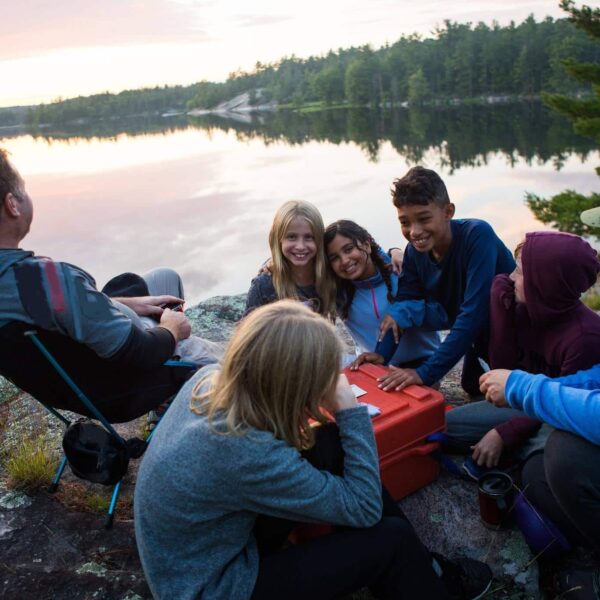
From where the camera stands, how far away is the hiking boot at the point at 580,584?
1797 mm

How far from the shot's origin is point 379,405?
2.31m

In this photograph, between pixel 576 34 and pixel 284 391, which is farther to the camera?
pixel 576 34

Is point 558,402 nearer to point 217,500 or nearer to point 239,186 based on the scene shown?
point 217,500

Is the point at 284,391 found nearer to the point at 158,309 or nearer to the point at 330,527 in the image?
the point at 330,527

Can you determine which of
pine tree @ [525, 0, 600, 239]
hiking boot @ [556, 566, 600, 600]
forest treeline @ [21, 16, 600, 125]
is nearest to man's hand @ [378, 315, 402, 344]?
hiking boot @ [556, 566, 600, 600]

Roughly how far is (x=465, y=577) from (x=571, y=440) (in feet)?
1.96

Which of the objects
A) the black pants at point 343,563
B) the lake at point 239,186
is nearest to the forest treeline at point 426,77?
the lake at point 239,186

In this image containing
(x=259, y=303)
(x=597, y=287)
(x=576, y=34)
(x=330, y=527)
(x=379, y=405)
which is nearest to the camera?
(x=330, y=527)

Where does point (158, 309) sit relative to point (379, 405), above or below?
above

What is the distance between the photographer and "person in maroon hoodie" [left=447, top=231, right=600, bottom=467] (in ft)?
6.79

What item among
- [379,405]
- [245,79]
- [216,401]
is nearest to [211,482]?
[216,401]

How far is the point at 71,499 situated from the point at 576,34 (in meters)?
57.2

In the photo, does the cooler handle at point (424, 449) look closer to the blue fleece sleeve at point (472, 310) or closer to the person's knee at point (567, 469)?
the blue fleece sleeve at point (472, 310)

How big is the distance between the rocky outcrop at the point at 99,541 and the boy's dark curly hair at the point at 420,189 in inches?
52.4
